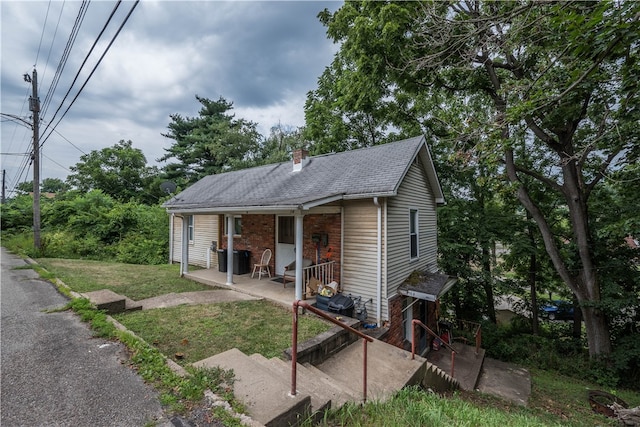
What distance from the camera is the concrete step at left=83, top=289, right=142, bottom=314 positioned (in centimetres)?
538

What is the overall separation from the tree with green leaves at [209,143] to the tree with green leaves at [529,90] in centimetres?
1511

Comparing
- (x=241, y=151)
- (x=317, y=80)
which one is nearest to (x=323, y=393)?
(x=317, y=80)

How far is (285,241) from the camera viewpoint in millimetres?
9398

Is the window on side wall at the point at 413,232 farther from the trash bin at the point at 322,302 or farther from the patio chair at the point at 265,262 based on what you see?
the patio chair at the point at 265,262

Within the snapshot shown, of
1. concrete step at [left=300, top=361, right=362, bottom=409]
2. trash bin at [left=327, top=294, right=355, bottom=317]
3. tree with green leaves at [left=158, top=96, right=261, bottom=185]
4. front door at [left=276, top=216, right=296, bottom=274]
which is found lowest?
concrete step at [left=300, top=361, right=362, bottom=409]

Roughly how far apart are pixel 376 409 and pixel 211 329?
3377mm

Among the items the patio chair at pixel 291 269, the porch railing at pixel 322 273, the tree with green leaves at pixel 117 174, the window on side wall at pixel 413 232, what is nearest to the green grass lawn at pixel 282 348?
the porch railing at pixel 322 273

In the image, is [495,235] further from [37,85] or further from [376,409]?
[37,85]

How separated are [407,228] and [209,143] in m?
23.5

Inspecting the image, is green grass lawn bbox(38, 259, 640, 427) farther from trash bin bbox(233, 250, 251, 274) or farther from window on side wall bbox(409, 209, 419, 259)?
window on side wall bbox(409, 209, 419, 259)

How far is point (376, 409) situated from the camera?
3.10 metres

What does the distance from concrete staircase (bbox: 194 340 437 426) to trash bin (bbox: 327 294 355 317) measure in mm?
914

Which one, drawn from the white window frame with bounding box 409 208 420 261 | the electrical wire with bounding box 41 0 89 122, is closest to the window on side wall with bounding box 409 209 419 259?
the white window frame with bounding box 409 208 420 261

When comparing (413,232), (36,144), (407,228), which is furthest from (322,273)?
(36,144)
